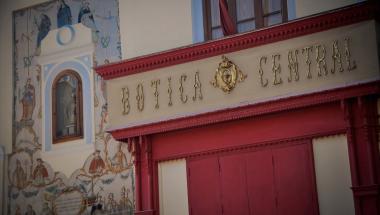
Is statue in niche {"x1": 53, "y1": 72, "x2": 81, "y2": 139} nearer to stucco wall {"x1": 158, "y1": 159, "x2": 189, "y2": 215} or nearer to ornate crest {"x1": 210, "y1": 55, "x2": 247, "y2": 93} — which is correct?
stucco wall {"x1": 158, "y1": 159, "x2": 189, "y2": 215}

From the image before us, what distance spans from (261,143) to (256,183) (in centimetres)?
71

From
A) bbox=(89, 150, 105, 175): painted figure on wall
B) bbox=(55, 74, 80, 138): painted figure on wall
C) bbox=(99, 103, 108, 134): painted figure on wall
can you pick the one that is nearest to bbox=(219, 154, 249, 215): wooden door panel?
bbox=(89, 150, 105, 175): painted figure on wall

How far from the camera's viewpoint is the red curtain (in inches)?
544

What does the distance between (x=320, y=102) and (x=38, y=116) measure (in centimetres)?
658

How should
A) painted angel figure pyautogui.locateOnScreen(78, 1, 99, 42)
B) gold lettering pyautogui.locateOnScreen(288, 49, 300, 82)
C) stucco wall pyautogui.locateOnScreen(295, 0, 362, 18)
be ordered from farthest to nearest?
1. painted angel figure pyautogui.locateOnScreen(78, 1, 99, 42)
2. stucco wall pyautogui.locateOnScreen(295, 0, 362, 18)
3. gold lettering pyautogui.locateOnScreen(288, 49, 300, 82)

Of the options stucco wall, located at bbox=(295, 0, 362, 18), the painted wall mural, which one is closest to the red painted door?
the painted wall mural

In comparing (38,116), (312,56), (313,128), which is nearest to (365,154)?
(313,128)

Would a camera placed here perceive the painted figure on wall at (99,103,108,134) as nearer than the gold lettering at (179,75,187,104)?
No

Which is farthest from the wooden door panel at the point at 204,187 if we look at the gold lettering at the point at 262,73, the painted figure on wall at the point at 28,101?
the painted figure on wall at the point at 28,101

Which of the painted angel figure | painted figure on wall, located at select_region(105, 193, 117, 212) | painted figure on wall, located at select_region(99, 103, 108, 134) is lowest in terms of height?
painted figure on wall, located at select_region(105, 193, 117, 212)

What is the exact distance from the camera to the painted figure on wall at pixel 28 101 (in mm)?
16109

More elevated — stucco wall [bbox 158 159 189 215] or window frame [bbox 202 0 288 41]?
window frame [bbox 202 0 288 41]

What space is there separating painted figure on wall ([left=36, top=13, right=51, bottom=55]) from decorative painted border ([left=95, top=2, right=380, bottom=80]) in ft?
8.40

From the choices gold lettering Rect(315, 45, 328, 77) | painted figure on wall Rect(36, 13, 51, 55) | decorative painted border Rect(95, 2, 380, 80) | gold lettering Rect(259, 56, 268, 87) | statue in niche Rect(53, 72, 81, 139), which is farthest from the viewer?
painted figure on wall Rect(36, 13, 51, 55)
